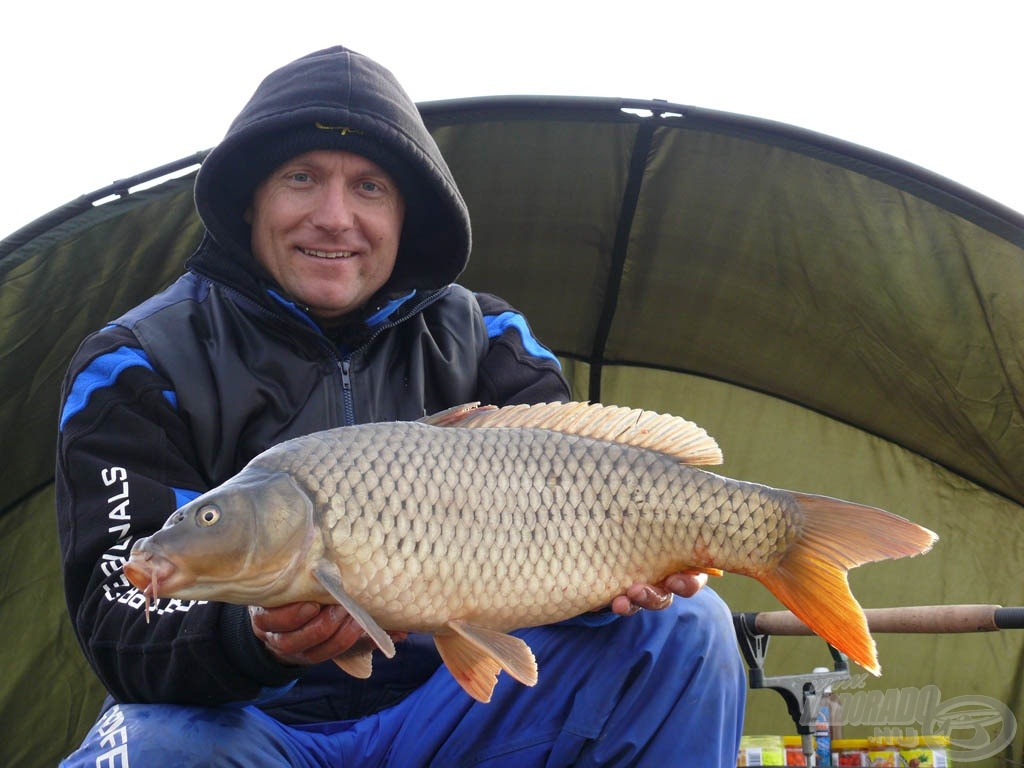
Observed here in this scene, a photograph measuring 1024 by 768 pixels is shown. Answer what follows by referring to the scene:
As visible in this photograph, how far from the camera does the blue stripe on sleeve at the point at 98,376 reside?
154 centimetres

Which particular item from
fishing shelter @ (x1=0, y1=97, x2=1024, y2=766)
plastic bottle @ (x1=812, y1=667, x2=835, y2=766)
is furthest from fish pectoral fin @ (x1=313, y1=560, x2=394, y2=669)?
plastic bottle @ (x1=812, y1=667, x2=835, y2=766)

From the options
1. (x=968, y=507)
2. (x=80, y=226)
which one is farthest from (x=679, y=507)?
(x=968, y=507)

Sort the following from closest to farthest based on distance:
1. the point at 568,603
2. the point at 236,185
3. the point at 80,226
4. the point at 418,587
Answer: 1. the point at 418,587
2. the point at 568,603
3. the point at 236,185
4. the point at 80,226

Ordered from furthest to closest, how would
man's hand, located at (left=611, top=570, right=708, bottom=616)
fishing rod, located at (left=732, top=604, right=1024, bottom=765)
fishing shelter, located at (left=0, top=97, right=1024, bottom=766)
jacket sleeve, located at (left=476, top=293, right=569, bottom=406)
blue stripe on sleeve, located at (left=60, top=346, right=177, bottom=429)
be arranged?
fishing shelter, located at (left=0, top=97, right=1024, bottom=766) < fishing rod, located at (left=732, top=604, right=1024, bottom=765) < jacket sleeve, located at (left=476, top=293, right=569, bottom=406) < blue stripe on sleeve, located at (left=60, top=346, right=177, bottom=429) < man's hand, located at (left=611, top=570, right=708, bottom=616)

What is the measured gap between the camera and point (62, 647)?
2838mm

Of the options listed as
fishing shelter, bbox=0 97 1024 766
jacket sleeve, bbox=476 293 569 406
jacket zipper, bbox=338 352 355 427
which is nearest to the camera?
jacket zipper, bbox=338 352 355 427

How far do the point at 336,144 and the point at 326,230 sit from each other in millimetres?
144

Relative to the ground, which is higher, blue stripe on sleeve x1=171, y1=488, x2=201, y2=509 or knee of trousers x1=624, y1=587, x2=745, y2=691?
blue stripe on sleeve x1=171, y1=488, x2=201, y2=509

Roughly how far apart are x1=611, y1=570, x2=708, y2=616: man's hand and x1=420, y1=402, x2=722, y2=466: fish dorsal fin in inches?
6.3

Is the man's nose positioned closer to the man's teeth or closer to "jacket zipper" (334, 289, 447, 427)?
the man's teeth

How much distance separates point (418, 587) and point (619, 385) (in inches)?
91.9

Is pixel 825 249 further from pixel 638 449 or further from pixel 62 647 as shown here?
pixel 62 647

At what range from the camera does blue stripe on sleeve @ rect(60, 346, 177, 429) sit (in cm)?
154

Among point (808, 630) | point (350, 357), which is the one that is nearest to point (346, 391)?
point (350, 357)
